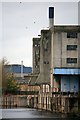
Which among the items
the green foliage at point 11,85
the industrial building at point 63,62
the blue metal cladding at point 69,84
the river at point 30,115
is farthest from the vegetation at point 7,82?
the river at point 30,115

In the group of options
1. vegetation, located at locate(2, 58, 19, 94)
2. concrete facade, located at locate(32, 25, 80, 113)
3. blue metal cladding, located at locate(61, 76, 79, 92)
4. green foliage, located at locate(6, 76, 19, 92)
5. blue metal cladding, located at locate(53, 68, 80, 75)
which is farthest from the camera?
green foliage, located at locate(6, 76, 19, 92)

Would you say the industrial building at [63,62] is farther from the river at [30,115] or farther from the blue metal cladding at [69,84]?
the river at [30,115]

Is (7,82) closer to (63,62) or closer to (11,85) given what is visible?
(11,85)

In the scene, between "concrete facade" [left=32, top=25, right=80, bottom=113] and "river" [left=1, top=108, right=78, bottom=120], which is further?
"concrete facade" [left=32, top=25, right=80, bottom=113]

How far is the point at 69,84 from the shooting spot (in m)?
46.9

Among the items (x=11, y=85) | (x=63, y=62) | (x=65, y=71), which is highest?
(x=63, y=62)

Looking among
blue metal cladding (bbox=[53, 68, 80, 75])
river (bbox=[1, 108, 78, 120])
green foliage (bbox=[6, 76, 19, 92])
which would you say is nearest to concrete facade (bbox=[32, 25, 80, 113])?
blue metal cladding (bbox=[53, 68, 80, 75])

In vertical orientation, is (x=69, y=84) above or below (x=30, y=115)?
above

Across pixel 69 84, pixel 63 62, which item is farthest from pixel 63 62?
pixel 69 84

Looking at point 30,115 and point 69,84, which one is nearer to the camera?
point 30,115

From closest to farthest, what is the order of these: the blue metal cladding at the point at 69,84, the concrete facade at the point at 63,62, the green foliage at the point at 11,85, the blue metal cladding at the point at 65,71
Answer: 1. the blue metal cladding at the point at 65,71
2. the concrete facade at the point at 63,62
3. the blue metal cladding at the point at 69,84
4. the green foliage at the point at 11,85

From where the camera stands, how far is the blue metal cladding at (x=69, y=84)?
1838 inches

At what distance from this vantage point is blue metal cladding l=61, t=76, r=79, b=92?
153 ft

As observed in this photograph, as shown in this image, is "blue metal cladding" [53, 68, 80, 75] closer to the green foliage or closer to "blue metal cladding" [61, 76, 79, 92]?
"blue metal cladding" [61, 76, 79, 92]
